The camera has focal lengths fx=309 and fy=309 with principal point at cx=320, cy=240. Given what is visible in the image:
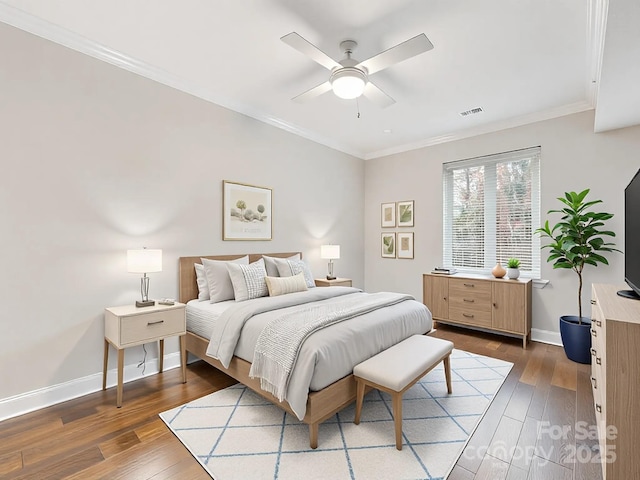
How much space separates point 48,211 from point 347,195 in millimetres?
4043

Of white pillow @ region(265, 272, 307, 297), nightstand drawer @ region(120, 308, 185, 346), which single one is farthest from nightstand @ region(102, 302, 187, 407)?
white pillow @ region(265, 272, 307, 297)

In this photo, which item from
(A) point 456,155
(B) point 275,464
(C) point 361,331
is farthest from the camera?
(A) point 456,155

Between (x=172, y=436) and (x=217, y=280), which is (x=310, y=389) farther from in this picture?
(x=217, y=280)

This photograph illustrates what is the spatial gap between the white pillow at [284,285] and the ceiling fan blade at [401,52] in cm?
219

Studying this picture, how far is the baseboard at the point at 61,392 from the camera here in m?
2.27

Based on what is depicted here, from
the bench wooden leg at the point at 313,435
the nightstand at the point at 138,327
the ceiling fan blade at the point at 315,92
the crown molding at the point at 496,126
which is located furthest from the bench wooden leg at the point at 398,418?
the crown molding at the point at 496,126

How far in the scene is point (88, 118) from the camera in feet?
8.71

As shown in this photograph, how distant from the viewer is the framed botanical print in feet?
12.1

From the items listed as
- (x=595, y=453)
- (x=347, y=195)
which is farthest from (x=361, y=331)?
(x=347, y=195)

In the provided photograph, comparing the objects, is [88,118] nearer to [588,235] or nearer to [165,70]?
[165,70]

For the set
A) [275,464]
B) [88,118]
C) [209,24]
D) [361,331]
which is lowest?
[275,464]

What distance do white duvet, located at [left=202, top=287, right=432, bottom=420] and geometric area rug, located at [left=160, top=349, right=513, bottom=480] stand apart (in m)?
Result: 0.30

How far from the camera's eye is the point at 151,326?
8.51 feet

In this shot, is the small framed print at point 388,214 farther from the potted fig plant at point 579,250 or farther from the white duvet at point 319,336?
the white duvet at point 319,336
